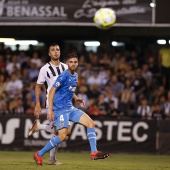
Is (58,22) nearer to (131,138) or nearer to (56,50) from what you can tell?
(131,138)

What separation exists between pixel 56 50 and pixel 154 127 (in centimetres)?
535

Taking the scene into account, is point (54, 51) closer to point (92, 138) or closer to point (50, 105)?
point (50, 105)

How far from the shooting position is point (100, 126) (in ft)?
51.4

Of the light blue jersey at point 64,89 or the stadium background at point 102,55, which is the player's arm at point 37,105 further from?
the stadium background at point 102,55

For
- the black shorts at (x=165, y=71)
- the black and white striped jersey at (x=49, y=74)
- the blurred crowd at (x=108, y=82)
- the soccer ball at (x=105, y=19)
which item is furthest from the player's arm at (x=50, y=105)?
the black shorts at (x=165, y=71)

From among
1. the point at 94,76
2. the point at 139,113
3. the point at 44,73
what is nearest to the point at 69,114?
the point at 44,73

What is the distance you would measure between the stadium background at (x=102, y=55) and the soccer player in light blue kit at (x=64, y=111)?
519 centimetres

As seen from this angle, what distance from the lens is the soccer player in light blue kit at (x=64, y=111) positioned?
10.2 m

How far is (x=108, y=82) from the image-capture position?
18.1 meters

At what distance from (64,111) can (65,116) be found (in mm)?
91

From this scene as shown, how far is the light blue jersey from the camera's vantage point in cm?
1025

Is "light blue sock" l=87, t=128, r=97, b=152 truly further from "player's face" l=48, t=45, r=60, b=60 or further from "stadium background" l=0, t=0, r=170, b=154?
"stadium background" l=0, t=0, r=170, b=154

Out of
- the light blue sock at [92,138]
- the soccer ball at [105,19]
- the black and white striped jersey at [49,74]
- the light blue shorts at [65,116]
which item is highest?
the soccer ball at [105,19]

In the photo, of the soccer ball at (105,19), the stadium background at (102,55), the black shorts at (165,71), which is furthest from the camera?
the black shorts at (165,71)
